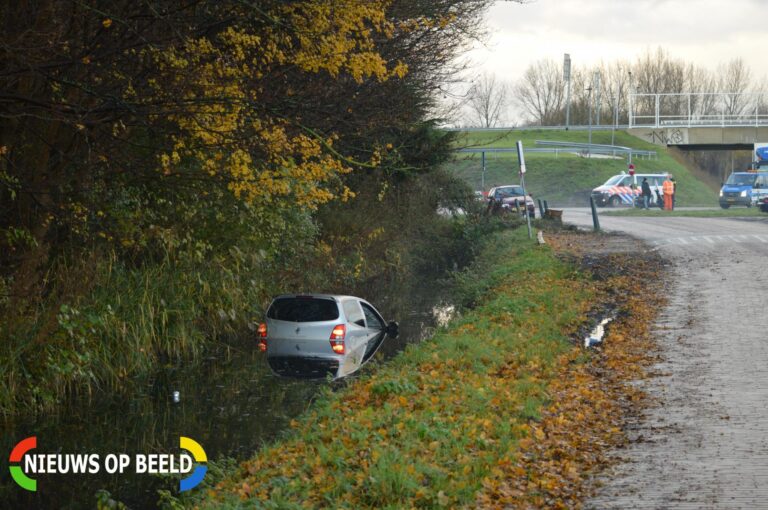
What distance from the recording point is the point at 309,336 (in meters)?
17.8

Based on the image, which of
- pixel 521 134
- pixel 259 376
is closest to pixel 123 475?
pixel 259 376

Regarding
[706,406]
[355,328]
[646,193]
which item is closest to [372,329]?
[355,328]

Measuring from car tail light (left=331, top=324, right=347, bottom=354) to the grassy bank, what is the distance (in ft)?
3.72

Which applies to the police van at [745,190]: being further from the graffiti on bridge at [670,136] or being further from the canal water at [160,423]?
the canal water at [160,423]

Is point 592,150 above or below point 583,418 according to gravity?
above

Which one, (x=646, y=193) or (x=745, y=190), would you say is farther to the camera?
(x=646, y=193)

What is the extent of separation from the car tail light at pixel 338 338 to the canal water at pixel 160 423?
1.77 feet

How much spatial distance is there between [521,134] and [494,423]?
3391 inches

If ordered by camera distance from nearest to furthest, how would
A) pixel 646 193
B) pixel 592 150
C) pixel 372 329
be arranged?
pixel 372 329 < pixel 646 193 < pixel 592 150

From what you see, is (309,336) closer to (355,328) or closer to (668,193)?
(355,328)

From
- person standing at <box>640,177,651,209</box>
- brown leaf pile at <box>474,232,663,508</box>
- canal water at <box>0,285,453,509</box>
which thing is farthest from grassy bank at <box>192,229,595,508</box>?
person standing at <box>640,177,651,209</box>

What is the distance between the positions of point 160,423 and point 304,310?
446 cm

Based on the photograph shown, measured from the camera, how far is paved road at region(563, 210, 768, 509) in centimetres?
890

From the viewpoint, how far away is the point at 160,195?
1903 cm
